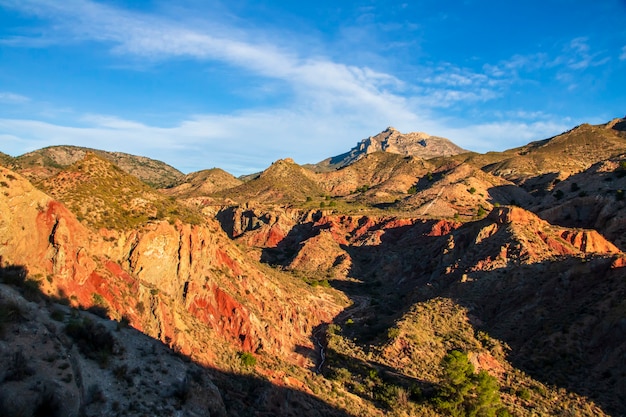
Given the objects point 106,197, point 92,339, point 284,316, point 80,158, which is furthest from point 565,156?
point 80,158

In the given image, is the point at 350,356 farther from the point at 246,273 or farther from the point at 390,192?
the point at 390,192

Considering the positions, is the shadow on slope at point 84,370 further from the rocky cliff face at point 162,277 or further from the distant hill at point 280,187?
the distant hill at point 280,187

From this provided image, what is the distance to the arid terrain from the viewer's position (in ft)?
55.4

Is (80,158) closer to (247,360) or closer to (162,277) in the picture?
(162,277)

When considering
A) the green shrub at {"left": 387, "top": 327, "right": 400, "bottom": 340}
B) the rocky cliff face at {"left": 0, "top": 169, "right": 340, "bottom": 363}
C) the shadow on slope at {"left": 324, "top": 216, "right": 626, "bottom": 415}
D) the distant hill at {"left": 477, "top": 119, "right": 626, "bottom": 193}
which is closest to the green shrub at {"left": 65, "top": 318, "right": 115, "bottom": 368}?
the rocky cliff face at {"left": 0, "top": 169, "right": 340, "bottom": 363}

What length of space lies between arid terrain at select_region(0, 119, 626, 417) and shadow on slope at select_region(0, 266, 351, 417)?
69 mm

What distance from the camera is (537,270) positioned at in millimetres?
43969

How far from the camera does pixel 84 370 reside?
15.2 metres

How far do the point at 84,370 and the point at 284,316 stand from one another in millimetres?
29132

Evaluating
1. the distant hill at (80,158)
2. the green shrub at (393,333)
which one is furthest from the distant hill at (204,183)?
the green shrub at (393,333)

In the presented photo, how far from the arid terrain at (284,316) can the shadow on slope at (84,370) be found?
0.07 meters

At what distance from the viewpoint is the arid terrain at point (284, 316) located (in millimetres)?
16875

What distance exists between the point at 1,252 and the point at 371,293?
4813 cm

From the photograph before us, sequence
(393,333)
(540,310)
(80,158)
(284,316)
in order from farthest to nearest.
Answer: (80,158)
(284,316)
(393,333)
(540,310)
